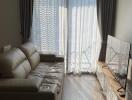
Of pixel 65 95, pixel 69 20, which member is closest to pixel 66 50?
pixel 69 20

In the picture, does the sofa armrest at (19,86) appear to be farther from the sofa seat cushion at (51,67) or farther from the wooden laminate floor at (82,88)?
the wooden laminate floor at (82,88)

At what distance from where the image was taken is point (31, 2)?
4730 mm

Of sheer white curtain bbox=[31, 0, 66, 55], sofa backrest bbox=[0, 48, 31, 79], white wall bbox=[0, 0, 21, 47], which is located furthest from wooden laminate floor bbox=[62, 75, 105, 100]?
white wall bbox=[0, 0, 21, 47]


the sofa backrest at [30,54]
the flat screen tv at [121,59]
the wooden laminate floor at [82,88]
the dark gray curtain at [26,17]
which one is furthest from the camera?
the dark gray curtain at [26,17]

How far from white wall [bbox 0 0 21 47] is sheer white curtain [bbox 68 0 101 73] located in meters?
1.38

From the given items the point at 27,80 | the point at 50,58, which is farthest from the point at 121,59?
the point at 50,58

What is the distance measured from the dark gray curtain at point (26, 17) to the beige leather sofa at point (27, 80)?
3.08ft

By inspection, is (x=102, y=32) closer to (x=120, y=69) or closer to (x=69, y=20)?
(x=69, y=20)

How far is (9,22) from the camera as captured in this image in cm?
496

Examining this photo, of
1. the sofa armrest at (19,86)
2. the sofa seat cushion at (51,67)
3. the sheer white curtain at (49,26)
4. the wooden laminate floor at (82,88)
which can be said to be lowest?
the wooden laminate floor at (82,88)

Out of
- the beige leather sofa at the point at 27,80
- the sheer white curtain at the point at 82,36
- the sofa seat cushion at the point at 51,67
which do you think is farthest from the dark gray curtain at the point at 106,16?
the beige leather sofa at the point at 27,80

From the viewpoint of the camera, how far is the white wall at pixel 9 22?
4879 mm

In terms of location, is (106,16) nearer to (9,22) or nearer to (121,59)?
(121,59)

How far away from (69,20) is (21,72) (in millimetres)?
2295
